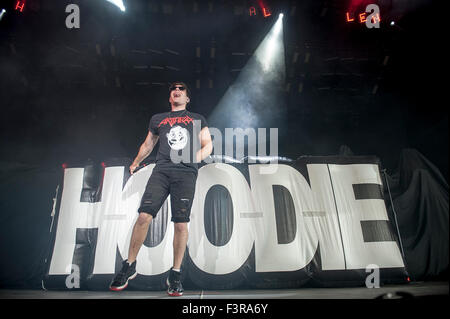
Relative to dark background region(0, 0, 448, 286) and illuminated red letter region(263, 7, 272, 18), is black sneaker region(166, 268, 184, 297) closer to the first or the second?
dark background region(0, 0, 448, 286)

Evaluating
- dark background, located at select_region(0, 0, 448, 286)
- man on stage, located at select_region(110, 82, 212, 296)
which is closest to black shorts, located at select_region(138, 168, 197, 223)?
man on stage, located at select_region(110, 82, 212, 296)

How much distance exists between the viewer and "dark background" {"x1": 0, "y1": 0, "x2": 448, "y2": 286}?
4375 millimetres

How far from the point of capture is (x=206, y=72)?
16.8ft

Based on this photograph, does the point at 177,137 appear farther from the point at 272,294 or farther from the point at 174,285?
the point at 272,294

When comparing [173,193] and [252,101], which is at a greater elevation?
[252,101]

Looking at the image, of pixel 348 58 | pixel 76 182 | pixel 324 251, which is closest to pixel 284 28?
pixel 348 58

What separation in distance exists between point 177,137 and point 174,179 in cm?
44

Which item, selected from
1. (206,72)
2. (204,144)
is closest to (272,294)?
(204,144)

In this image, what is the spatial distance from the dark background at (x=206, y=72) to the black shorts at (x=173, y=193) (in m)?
2.75

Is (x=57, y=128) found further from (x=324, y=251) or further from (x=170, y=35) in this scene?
(x=324, y=251)

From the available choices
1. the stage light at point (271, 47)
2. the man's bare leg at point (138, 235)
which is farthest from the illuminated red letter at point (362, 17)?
the man's bare leg at point (138, 235)

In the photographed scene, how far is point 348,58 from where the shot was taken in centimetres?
488
